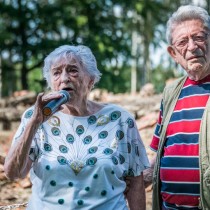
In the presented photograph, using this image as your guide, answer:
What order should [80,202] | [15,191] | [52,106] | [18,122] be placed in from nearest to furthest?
[52,106] < [80,202] < [15,191] < [18,122]

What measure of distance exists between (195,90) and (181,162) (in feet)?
1.36

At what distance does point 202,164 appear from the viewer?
2.26 meters

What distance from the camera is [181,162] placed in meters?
2.36

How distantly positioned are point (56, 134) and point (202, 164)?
2.53ft

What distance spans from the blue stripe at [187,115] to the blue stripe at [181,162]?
0.71 feet

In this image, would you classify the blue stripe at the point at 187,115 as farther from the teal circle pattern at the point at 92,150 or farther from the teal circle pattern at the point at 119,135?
the teal circle pattern at the point at 92,150

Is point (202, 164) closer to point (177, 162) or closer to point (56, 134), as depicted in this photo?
point (177, 162)

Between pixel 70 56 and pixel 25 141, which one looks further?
pixel 70 56

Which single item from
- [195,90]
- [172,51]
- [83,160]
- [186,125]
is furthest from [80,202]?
[172,51]

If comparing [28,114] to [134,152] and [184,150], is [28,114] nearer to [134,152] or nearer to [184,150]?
[134,152]

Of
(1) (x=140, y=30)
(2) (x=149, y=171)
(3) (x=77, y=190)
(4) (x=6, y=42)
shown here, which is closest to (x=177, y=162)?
(2) (x=149, y=171)

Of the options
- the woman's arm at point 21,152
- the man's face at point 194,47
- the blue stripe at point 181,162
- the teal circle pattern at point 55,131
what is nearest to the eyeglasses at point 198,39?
the man's face at point 194,47

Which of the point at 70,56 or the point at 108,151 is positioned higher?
the point at 70,56

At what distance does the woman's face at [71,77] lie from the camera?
232 cm
